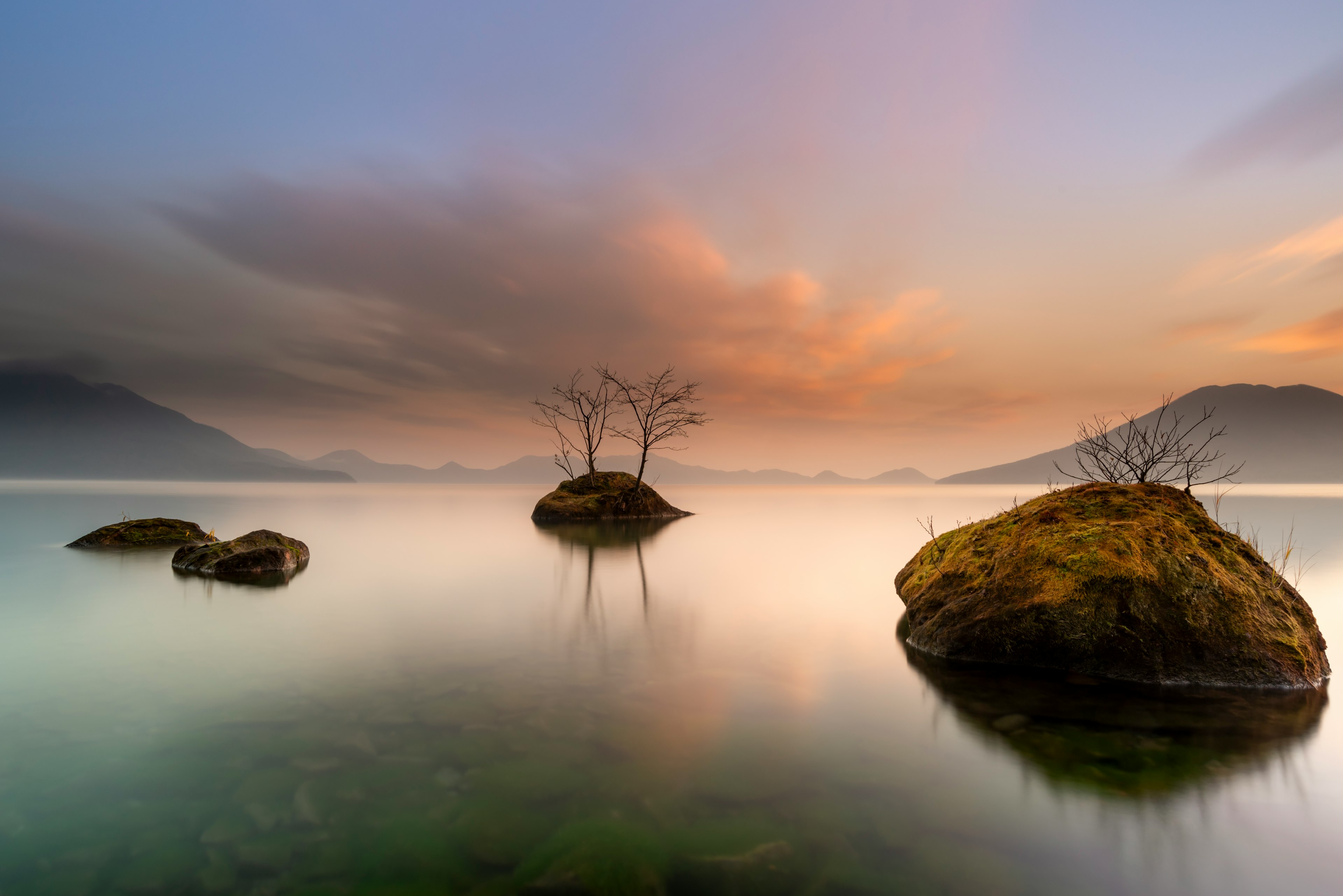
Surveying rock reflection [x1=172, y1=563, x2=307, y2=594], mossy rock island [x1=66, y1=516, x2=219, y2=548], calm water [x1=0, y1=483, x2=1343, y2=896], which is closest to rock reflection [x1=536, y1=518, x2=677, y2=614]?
calm water [x1=0, y1=483, x2=1343, y2=896]

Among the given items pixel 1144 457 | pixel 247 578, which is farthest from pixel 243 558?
pixel 1144 457

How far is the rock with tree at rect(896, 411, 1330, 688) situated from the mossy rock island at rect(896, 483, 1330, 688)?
0.04ft

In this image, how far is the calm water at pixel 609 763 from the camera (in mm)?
3143

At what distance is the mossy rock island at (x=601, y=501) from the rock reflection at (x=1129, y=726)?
1055 inches

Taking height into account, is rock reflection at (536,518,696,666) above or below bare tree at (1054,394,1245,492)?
below

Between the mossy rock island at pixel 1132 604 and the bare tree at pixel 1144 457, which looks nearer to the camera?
the mossy rock island at pixel 1132 604

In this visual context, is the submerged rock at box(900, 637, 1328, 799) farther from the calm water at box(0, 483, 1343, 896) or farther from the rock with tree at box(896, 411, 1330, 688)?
the rock with tree at box(896, 411, 1330, 688)

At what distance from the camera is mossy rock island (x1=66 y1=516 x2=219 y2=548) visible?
1702 cm

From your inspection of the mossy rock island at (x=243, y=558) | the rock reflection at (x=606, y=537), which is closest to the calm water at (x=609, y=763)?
the mossy rock island at (x=243, y=558)

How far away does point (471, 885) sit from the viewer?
118 inches

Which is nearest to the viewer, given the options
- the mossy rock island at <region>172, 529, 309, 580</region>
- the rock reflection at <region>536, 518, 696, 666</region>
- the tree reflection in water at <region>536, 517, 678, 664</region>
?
the rock reflection at <region>536, 518, 696, 666</region>

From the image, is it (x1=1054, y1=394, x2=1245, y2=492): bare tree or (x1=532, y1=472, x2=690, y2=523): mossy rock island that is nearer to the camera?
(x1=1054, y1=394, x2=1245, y2=492): bare tree

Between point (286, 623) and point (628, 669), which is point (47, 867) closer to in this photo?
point (628, 669)

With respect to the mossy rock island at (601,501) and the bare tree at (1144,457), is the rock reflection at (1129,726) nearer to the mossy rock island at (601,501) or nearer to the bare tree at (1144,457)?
the bare tree at (1144,457)
